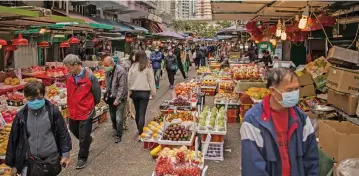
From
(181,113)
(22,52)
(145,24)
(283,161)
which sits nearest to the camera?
(283,161)

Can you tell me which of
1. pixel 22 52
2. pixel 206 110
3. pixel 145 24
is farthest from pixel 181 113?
pixel 145 24

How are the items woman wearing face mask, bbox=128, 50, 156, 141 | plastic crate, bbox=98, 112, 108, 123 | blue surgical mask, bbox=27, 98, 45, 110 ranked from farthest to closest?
plastic crate, bbox=98, 112, 108, 123 → woman wearing face mask, bbox=128, 50, 156, 141 → blue surgical mask, bbox=27, 98, 45, 110

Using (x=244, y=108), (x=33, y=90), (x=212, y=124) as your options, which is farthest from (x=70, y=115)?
(x=244, y=108)

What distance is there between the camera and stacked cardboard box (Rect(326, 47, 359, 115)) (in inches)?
237

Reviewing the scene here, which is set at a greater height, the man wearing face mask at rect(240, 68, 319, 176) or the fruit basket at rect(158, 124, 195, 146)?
the man wearing face mask at rect(240, 68, 319, 176)

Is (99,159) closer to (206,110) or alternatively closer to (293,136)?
(206,110)

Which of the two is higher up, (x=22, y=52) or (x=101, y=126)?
(x=22, y=52)

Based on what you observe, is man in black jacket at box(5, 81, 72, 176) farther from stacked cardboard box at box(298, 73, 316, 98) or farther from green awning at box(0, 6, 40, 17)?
stacked cardboard box at box(298, 73, 316, 98)

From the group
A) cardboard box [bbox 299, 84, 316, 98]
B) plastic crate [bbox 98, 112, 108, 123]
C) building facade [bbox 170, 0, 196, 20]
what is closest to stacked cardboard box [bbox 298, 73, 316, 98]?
cardboard box [bbox 299, 84, 316, 98]

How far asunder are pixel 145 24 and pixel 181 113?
2855 cm

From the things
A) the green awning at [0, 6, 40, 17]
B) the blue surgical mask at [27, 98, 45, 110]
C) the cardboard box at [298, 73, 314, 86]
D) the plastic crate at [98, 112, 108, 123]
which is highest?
the green awning at [0, 6, 40, 17]

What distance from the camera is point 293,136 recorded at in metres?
2.95

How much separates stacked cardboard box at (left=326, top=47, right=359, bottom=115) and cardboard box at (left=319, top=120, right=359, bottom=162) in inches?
34.6

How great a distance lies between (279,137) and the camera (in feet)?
9.64
